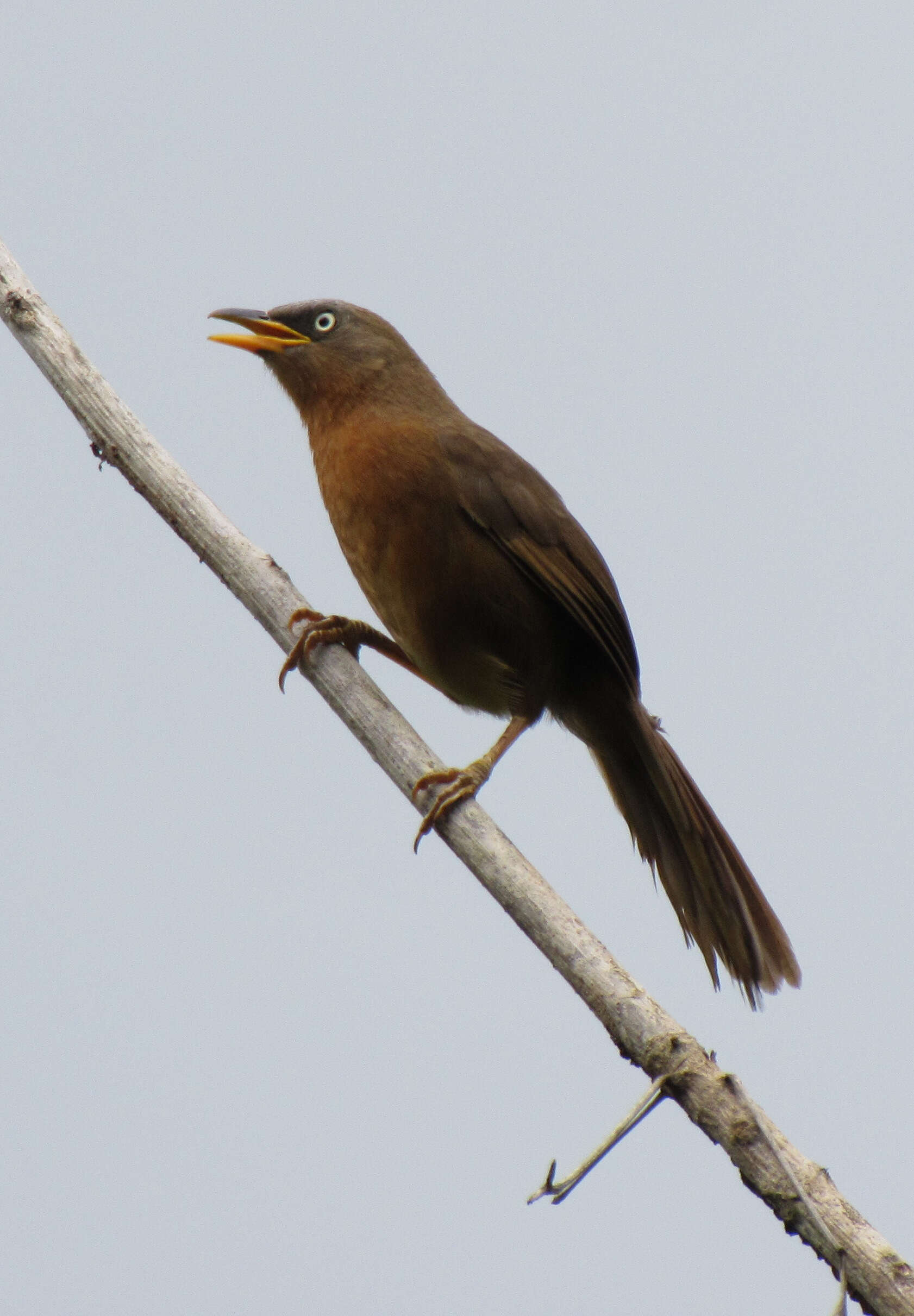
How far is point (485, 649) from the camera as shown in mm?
4262

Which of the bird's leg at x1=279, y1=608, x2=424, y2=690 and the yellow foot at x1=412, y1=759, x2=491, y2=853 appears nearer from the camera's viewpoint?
the yellow foot at x1=412, y1=759, x2=491, y2=853

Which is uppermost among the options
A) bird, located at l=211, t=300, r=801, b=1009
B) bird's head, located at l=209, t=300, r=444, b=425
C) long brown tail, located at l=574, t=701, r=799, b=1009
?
bird's head, located at l=209, t=300, r=444, b=425

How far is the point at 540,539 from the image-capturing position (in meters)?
4.23

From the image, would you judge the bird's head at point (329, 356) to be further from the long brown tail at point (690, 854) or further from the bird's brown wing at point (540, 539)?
the long brown tail at point (690, 854)

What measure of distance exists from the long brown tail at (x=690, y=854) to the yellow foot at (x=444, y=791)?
3.14ft

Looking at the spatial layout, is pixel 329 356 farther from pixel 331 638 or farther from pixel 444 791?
pixel 444 791

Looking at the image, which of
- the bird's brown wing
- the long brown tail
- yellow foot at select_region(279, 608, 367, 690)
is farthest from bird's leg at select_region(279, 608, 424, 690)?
the long brown tail

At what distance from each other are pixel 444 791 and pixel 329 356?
182 cm

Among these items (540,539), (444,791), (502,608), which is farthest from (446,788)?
(540,539)

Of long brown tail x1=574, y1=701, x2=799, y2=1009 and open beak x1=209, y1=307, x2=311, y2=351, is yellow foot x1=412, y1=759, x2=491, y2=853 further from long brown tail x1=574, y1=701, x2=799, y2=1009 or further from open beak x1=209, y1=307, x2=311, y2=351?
open beak x1=209, y1=307, x2=311, y2=351

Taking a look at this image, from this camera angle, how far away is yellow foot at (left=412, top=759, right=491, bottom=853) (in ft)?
11.2

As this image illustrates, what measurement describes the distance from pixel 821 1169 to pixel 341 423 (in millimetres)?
2783

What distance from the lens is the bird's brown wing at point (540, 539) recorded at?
13.7ft

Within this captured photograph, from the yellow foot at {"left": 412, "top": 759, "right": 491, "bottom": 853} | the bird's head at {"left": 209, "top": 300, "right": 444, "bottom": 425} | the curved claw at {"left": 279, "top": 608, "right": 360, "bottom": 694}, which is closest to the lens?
the yellow foot at {"left": 412, "top": 759, "right": 491, "bottom": 853}
